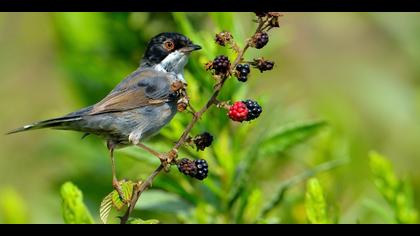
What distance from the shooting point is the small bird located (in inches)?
160

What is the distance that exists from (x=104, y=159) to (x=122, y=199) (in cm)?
251

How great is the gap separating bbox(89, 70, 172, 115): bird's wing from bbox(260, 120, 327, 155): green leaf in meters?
0.56

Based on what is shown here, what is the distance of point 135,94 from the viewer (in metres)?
4.32

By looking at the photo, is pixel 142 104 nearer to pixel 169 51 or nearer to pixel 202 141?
pixel 169 51

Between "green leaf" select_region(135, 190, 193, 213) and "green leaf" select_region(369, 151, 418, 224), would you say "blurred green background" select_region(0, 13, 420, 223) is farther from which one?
"green leaf" select_region(369, 151, 418, 224)

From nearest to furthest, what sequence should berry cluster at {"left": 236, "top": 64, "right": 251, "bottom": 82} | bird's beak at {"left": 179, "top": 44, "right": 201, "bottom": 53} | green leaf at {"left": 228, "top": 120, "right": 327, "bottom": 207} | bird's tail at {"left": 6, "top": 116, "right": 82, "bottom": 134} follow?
berry cluster at {"left": 236, "top": 64, "right": 251, "bottom": 82}, bird's tail at {"left": 6, "top": 116, "right": 82, "bottom": 134}, bird's beak at {"left": 179, "top": 44, "right": 201, "bottom": 53}, green leaf at {"left": 228, "top": 120, "right": 327, "bottom": 207}

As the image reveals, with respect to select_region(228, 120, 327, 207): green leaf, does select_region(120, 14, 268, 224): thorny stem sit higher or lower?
lower

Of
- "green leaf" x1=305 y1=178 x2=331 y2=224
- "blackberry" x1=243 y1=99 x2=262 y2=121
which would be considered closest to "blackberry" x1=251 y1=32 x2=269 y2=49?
"blackberry" x1=243 y1=99 x2=262 y2=121

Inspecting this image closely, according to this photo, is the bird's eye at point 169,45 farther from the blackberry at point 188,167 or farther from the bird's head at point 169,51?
the blackberry at point 188,167

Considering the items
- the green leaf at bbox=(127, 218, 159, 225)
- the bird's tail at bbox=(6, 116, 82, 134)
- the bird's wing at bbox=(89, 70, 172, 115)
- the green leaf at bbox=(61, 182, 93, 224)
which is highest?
the bird's wing at bbox=(89, 70, 172, 115)

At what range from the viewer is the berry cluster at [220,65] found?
2.82 metres

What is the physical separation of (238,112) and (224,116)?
4.68 ft
